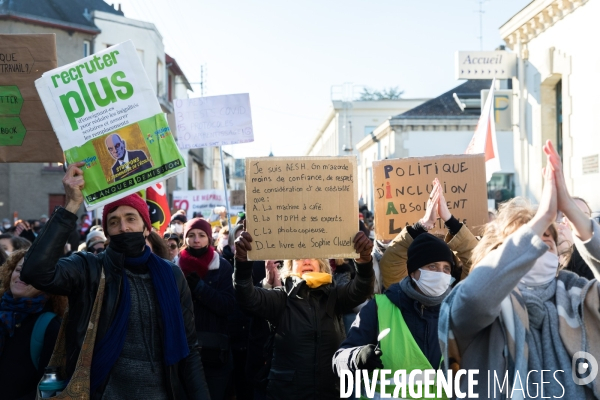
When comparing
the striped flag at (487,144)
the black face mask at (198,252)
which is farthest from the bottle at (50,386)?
the striped flag at (487,144)

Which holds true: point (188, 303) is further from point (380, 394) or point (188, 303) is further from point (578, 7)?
point (578, 7)

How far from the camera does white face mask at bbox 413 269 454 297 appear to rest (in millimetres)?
3785

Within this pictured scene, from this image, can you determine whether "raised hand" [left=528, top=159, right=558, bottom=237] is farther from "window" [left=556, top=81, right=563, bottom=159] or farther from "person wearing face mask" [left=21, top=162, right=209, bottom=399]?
"window" [left=556, top=81, right=563, bottom=159]

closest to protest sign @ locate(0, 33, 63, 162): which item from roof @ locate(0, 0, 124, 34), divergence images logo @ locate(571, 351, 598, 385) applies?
divergence images logo @ locate(571, 351, 598, 385)

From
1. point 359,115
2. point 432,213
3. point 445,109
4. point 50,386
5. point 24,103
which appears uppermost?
point 359,115

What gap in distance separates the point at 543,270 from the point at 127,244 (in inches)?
83.5

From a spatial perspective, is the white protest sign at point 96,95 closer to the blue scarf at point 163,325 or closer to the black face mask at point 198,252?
the blue scarf at point 163,325

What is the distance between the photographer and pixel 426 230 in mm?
5082

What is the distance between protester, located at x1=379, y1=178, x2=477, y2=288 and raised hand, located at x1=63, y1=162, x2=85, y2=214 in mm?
2158

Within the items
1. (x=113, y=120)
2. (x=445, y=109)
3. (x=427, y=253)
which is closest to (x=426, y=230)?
(x=427, y=253)

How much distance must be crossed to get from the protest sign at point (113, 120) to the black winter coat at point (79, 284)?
2.35 feet

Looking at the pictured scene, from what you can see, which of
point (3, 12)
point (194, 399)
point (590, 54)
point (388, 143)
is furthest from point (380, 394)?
point (388, 143)

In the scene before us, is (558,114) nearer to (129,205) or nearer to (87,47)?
(129,205)

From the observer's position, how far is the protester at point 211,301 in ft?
19.4
